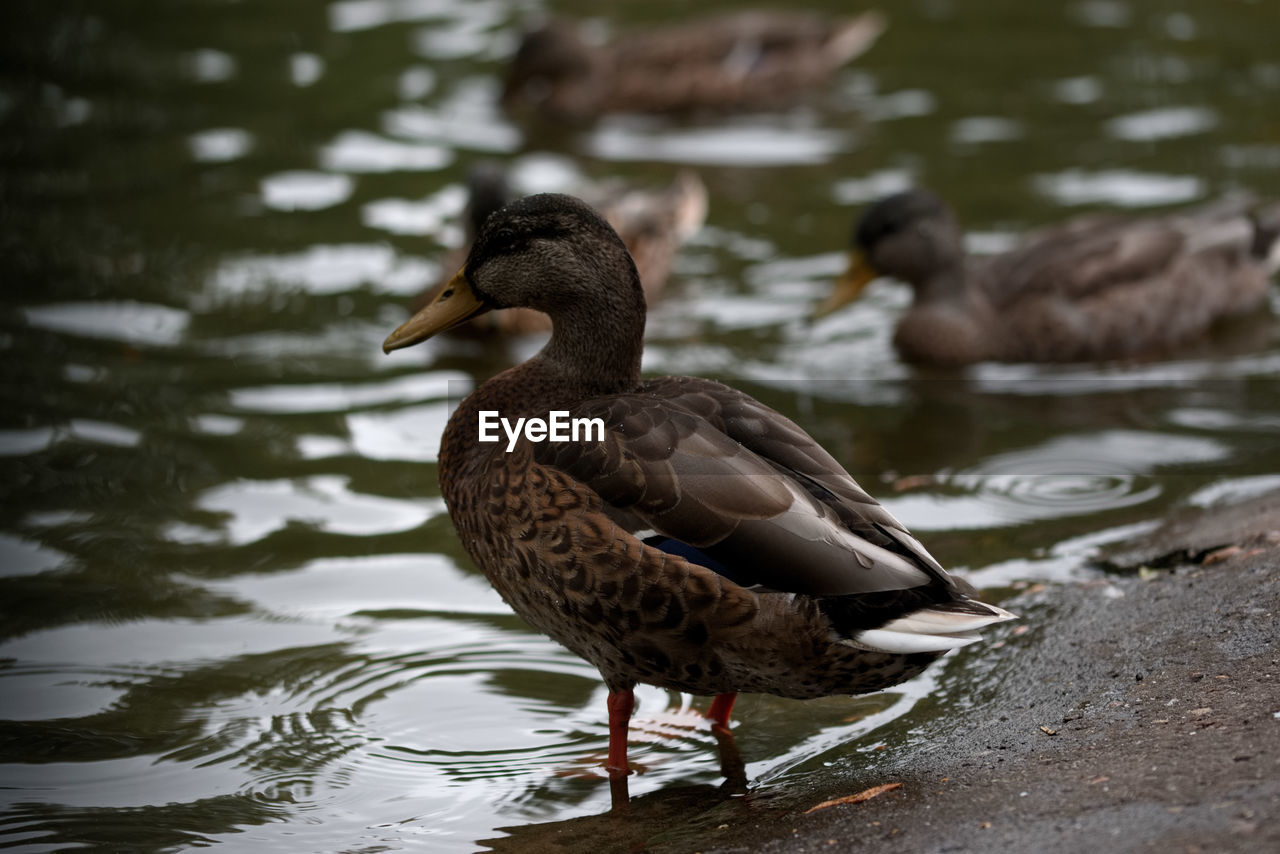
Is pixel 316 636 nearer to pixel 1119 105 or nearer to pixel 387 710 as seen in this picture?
pixel 387 710

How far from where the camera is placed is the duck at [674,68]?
1263cm

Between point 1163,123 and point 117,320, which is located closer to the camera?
point 117,320

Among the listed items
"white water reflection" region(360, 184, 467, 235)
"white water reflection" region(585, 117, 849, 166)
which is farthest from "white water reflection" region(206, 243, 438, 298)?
"white water reflection" region(585, 117, 849, 166)

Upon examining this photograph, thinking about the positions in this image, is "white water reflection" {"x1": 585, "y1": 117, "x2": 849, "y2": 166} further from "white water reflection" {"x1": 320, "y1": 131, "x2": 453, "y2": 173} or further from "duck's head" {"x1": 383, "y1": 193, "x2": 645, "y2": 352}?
"duck's head" {"x1": 383, "y1": 193, "x2": 645, "y2": 352}

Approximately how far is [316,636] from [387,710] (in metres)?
0.65

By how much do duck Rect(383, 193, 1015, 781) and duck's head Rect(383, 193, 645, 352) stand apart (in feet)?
0.90

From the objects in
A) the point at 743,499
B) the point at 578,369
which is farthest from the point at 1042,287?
the point at 743,499

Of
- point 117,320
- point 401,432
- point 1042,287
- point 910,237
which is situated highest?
point 117,320

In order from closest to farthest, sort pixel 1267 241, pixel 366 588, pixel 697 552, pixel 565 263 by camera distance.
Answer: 1. pixel 697 552
2. pixel 565 263
3. pixel 366 588
4. pixel 1267 241

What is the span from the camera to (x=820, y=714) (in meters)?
5.12

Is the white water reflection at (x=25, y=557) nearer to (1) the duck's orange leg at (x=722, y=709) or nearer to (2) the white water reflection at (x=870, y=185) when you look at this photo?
(1) the duck's orange leg at (x=722, y=709)

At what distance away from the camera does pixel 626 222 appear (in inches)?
374

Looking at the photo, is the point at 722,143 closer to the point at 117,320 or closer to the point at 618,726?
the point at 117,320

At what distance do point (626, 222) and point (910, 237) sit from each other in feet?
5.68
